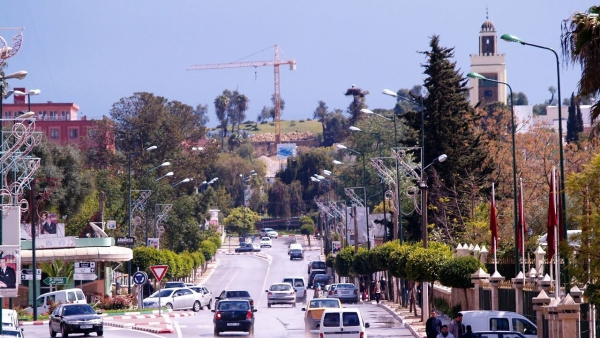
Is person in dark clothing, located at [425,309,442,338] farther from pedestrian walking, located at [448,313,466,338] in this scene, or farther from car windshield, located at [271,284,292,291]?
car windshield, located at [271,284,292,291]

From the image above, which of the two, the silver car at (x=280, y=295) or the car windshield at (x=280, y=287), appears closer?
the silver car at (x=280, y=295)

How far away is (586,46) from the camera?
20.2 meters

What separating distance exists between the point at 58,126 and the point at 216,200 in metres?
24.4

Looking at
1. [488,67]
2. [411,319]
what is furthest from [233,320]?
[488,67]

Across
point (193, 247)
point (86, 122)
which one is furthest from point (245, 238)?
point (193, 247)

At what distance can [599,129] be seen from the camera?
21359 millimetres

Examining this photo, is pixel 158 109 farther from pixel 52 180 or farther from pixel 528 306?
pixel 528 306

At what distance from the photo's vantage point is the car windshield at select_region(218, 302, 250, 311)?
124 feet

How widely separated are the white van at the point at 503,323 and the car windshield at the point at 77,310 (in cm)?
1652

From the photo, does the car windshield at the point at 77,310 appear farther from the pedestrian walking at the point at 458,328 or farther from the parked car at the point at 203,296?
the parked car at the point at 203,296

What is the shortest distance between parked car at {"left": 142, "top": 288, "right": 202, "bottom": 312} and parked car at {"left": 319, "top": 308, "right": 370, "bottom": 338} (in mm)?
30382

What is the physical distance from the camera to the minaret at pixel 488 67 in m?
A: 165

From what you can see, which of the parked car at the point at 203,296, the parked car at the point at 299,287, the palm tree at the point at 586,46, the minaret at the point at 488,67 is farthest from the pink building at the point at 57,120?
the palm tree at the point at 586,46

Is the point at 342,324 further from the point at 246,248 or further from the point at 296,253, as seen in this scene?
the point at 246,248
